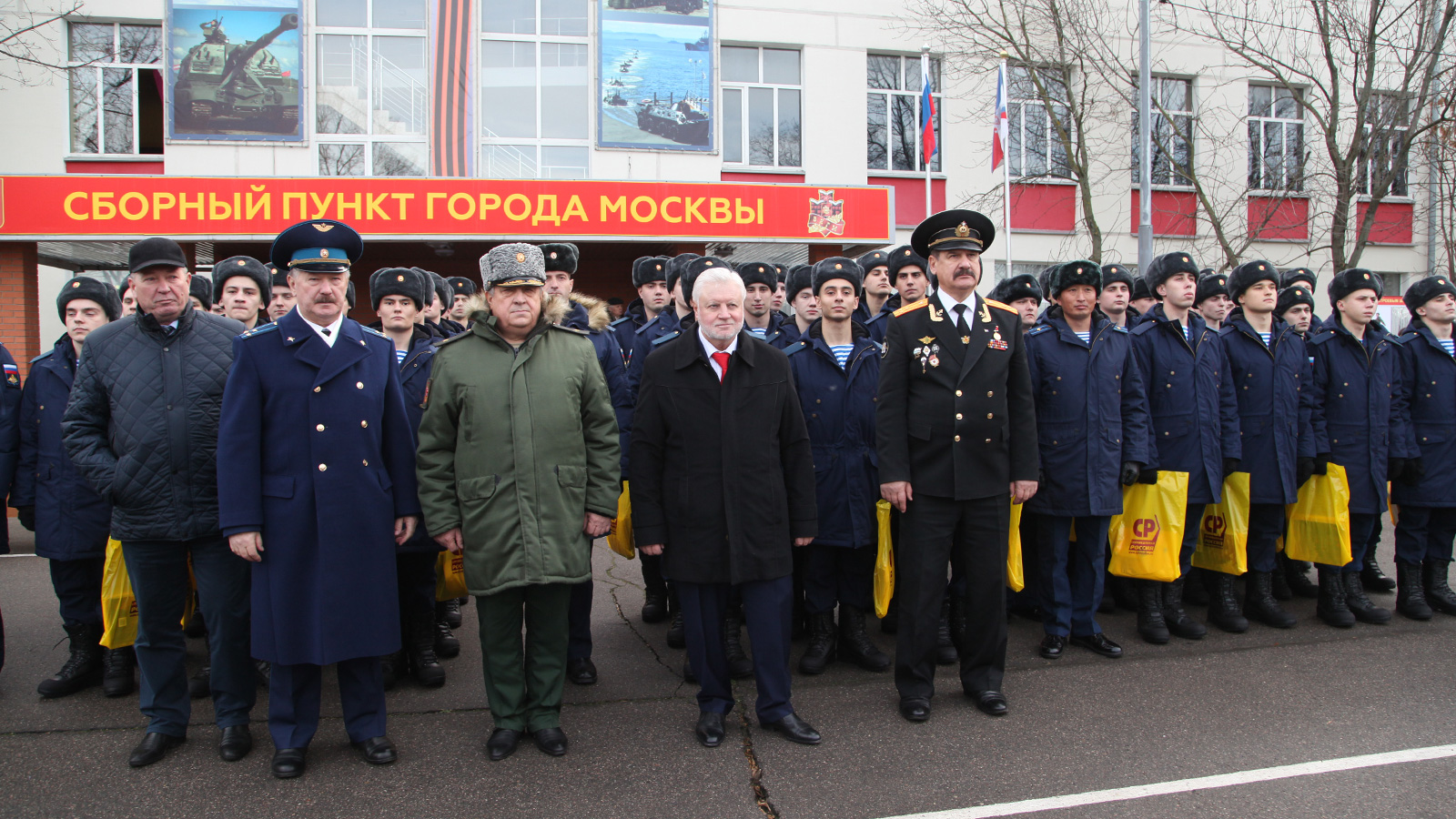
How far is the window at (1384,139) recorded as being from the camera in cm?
1464

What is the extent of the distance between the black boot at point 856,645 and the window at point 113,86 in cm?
1497

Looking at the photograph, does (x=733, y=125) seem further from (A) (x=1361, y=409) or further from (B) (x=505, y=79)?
(A) (x=1361, y=409)

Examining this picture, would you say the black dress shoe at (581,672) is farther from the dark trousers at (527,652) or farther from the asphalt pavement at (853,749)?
the dark trousers at (527,652)

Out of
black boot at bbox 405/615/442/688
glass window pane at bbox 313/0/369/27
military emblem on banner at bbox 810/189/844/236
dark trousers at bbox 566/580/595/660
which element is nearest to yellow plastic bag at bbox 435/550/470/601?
black boot at bbox 405/615/442/688

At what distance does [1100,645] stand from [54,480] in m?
5.61

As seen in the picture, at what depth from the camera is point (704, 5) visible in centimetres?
1541

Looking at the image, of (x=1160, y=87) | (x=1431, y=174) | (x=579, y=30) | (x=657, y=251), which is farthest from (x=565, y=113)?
(x=1431, y=174)

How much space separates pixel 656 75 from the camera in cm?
1518

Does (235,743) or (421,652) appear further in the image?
(421,652)

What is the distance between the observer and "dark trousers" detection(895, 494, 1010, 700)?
424 centimetres

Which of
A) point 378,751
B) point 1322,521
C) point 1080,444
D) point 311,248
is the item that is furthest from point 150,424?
point 1322,521

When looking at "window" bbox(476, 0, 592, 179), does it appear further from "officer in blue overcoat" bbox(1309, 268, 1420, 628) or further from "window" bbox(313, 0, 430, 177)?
"officer in blue overcoat" bbox(1309, 268, 1420, 628)

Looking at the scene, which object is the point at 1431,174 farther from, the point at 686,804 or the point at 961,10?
the point at 686,804

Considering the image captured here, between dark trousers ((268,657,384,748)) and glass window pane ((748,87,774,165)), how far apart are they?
1401 centimetres
